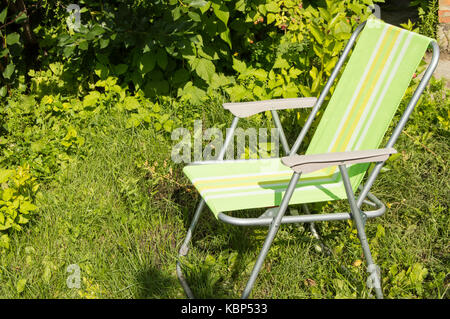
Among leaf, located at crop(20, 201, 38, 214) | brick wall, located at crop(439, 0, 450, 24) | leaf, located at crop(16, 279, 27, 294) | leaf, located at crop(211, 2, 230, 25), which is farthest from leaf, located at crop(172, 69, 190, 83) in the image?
brick wall, located at crop(439, 0, 450, 24)

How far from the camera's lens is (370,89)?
2541mm

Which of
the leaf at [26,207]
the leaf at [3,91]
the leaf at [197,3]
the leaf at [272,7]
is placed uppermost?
the leaf at [272,7]

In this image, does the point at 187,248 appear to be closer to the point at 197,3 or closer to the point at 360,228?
the point at 360,228

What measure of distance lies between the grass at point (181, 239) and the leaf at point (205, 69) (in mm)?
680

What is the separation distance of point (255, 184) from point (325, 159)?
0.55 meters

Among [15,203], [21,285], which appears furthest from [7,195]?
[21,285]

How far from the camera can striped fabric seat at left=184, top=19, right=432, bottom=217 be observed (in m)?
2.30

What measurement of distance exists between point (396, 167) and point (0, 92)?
9.60 ft

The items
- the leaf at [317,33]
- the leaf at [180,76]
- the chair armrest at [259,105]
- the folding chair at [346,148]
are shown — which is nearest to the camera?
the folding chair at [346,148]

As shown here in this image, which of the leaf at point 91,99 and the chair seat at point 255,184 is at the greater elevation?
the chair seat at point 255,184

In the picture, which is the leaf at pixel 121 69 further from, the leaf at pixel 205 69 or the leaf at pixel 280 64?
the leaf at pixel 280 64

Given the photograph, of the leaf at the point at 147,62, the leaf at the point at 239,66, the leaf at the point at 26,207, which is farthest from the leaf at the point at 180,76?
the leaf at the point at 26,207

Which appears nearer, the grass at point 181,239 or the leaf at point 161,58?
the grass at point 181,239

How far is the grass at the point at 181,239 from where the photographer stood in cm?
246
